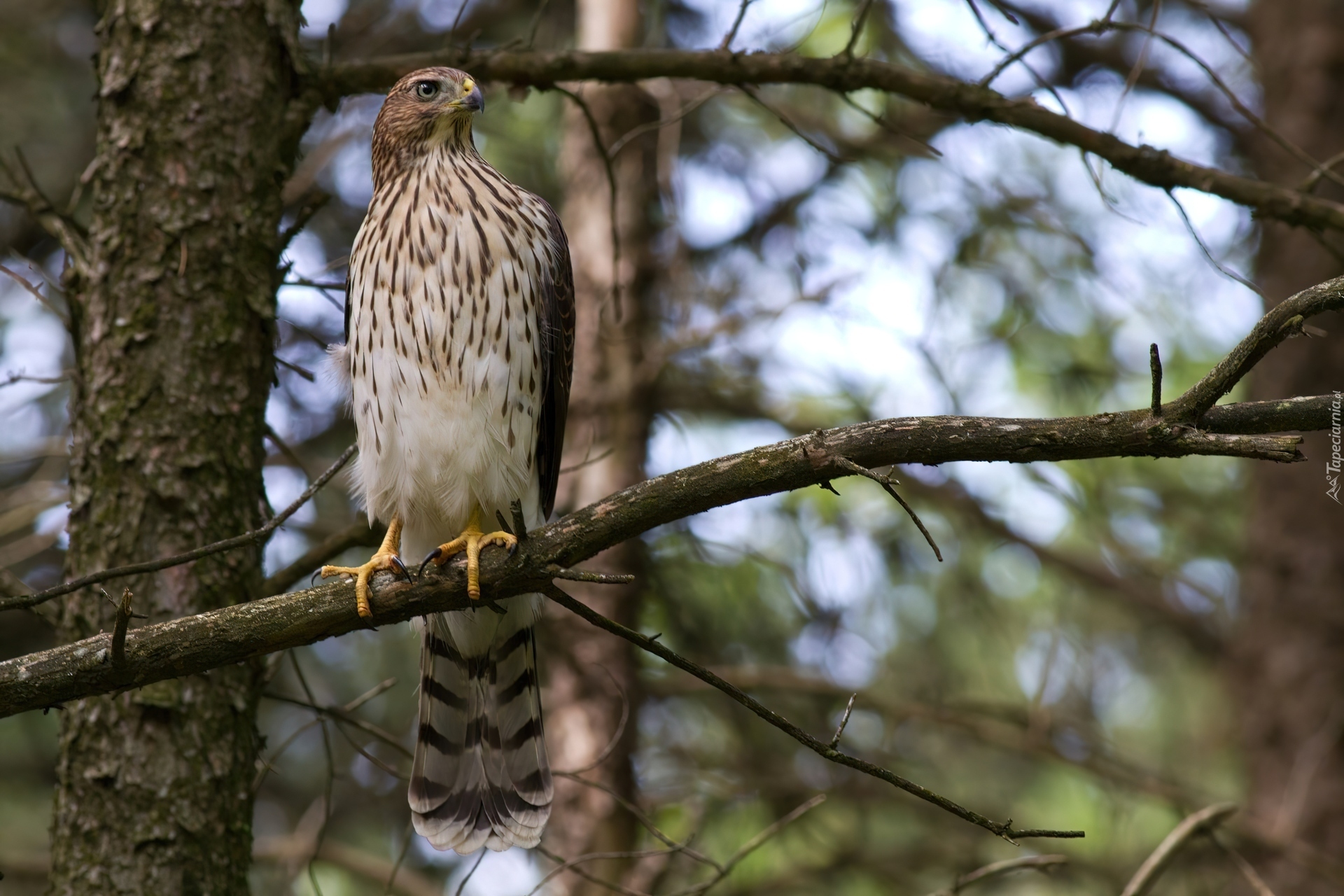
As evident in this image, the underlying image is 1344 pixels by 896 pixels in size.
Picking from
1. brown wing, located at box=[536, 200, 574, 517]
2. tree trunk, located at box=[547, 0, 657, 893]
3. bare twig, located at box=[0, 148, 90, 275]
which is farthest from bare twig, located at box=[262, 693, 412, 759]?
tree trunk, located at box=[547, 0, 657, 893]

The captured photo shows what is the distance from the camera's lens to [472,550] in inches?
124

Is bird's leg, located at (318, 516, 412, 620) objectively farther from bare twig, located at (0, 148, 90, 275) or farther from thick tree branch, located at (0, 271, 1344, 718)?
bare twig, located at (0, 148, 90, 275)

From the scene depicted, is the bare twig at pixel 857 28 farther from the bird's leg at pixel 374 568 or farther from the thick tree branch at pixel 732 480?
the bird's leg at pixel 374 568

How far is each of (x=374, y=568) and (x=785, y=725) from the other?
1269 millimetres

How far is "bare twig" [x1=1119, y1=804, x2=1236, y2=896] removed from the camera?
4.04 metres

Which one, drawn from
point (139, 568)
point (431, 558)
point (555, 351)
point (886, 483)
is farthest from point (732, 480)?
point (555, 351)

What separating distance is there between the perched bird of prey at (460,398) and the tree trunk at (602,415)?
4.10ft

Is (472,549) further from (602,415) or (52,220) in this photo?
(602,415)

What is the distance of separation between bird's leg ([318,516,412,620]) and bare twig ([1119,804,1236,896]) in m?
2.55

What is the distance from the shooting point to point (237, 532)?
373 centimetres

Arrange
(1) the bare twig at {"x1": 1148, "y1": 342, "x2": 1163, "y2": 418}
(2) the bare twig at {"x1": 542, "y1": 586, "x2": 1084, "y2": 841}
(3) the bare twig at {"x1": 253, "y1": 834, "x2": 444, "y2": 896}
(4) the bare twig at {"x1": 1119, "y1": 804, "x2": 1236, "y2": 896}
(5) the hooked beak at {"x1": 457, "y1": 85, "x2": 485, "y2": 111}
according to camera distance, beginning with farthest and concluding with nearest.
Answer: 1. (3) the bare twig at {"x1": 253, "y1": 834, "x2": 444, "y2": 896}
2. (5) the hooked beak at {"x1": 457, "y1": 85, "x2": 485, "y2": 111}
3. (4) the bare twig at {"x1": 1119, "y1": 804, "x2": 1236, "y2": 896}
4. (2) the bare twig at {"x1": 542, "y1": 586, "x2": 1084, "y2": 841}
5. (1) the bare twig at {"x1": 1148, "y1": 342, "x2": 1163, "y2": 418}

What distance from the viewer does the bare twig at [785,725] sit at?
250 cm

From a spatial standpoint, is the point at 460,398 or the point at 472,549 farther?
the point at 460,398

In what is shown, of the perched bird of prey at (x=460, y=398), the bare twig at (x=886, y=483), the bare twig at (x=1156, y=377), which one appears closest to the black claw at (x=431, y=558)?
the perched bird of prey at (x=460, y=398)
